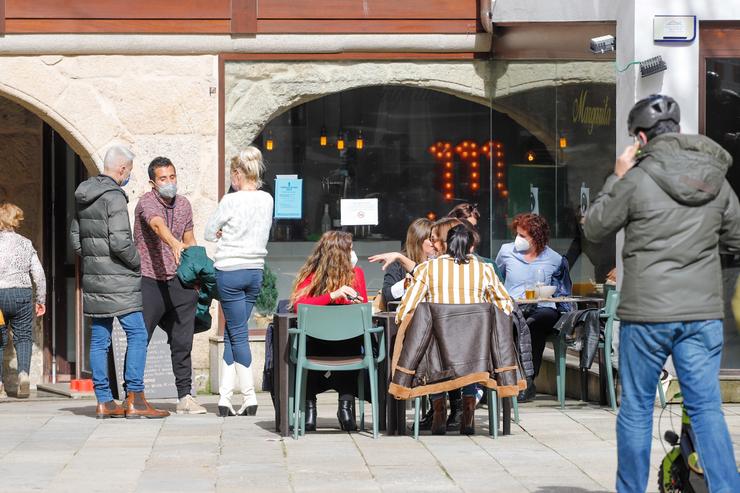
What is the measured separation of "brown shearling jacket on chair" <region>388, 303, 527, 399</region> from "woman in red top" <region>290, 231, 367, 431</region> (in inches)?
22.7

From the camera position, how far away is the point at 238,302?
9.09 metres

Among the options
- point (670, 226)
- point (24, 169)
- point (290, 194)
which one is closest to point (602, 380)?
point (290, 194)

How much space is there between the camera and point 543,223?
10578 millimetres

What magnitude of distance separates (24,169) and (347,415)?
5794mm

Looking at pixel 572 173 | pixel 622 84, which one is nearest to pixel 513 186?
pixel 572 173

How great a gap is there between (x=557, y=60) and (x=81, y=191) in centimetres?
403

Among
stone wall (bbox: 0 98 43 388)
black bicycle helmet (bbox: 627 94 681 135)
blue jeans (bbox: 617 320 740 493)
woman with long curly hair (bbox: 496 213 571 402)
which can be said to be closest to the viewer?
blue jeans (bbox: 617 320 740 493)

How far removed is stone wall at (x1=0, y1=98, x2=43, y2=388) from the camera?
42.9 feet

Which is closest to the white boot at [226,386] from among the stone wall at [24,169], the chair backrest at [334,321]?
the chair backrest at [334,321]

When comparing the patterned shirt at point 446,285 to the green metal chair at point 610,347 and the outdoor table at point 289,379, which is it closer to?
the outdoor table at point 289,379

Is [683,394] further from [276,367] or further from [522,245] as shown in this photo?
[522,245]

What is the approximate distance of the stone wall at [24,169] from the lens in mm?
13062

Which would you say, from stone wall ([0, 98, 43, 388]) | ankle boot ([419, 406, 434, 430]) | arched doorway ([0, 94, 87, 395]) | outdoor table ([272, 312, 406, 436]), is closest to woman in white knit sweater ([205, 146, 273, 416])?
outdoor table ([272, 312, 406, 436])

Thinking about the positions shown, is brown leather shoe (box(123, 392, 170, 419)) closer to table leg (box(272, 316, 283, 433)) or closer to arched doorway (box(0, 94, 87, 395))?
table leg (box(272, 316, 283, 433))
